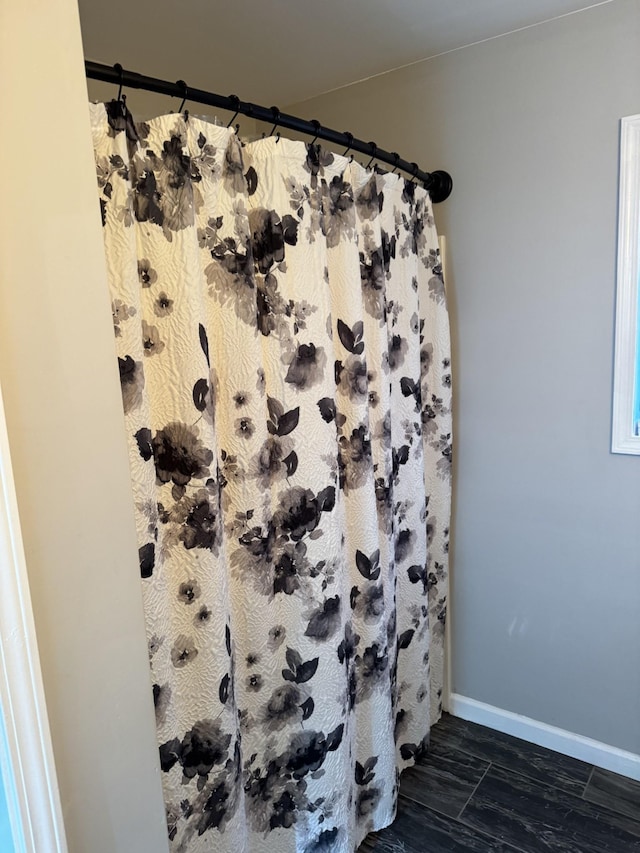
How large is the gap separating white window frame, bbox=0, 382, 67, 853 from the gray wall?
153cm

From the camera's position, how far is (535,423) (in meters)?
1.75

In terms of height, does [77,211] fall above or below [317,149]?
below

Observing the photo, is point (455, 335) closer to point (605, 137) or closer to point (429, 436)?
point (429, 436)

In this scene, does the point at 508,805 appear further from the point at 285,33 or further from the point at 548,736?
the point at 285,33

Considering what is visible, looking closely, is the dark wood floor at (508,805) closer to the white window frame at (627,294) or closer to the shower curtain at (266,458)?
the shower curtain at (266,458)

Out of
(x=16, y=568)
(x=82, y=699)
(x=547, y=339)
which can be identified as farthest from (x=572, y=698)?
(x=16, y=568)

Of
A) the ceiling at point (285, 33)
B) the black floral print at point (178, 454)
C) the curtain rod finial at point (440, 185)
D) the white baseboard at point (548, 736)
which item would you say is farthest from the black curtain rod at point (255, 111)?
the white baseboard at point (548, 736)

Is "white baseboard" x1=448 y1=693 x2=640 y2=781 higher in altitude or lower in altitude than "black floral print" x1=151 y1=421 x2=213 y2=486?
lower

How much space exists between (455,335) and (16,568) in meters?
1.58

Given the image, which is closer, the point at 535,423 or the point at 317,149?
the point at 317,149

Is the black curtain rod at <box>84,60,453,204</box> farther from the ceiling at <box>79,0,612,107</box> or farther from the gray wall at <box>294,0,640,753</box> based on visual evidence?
the ceiling at <box>79,0,612,107</box>

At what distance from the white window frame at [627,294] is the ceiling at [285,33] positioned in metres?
0.42

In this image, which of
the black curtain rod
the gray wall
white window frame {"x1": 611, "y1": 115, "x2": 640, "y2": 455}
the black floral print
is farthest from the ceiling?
the black floral print

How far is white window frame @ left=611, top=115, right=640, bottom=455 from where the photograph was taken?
59.1 inches
